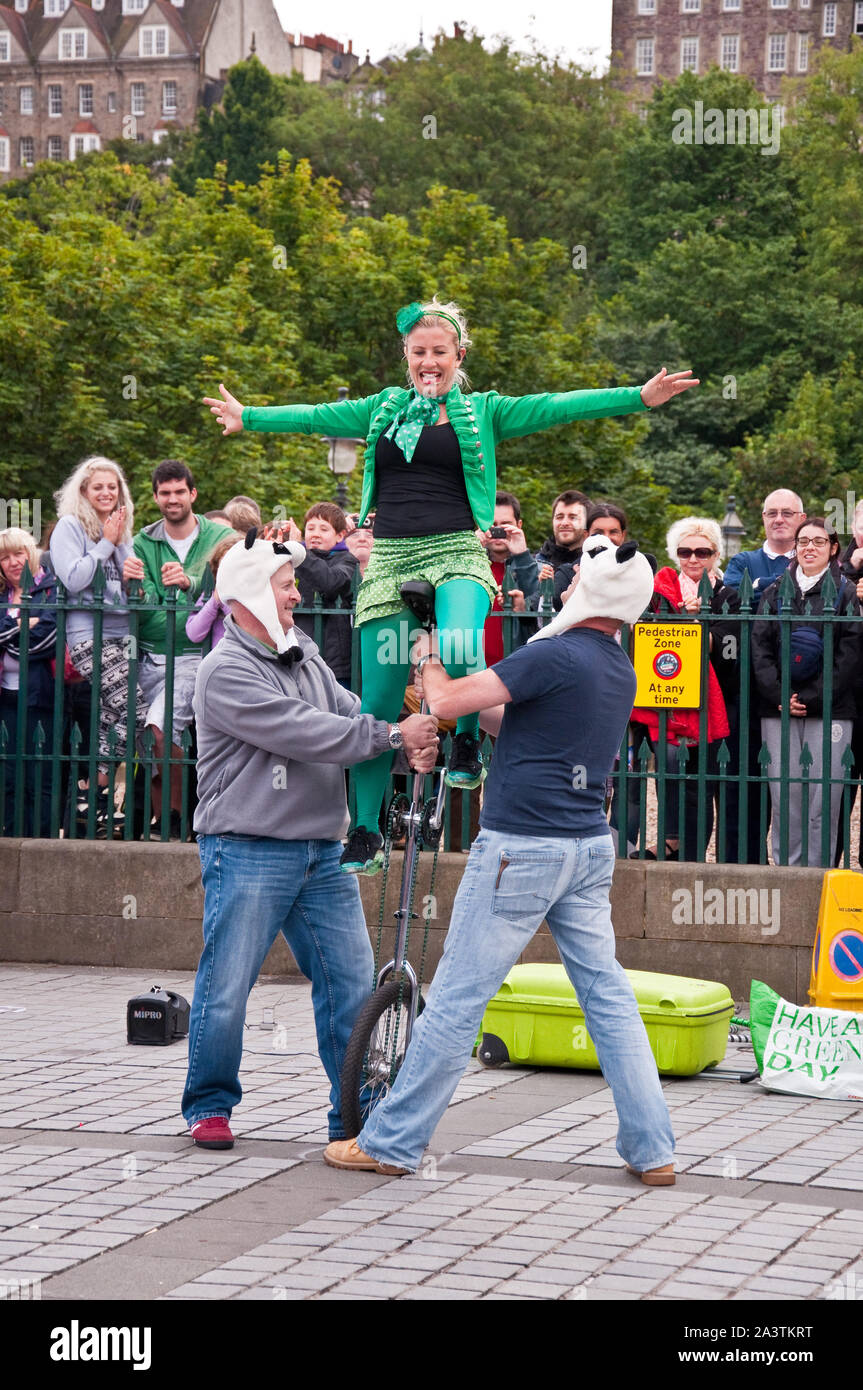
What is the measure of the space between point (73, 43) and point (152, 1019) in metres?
117

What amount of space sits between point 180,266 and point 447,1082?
30501 millimetres

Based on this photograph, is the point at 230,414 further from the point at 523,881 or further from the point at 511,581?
the point at 511,581

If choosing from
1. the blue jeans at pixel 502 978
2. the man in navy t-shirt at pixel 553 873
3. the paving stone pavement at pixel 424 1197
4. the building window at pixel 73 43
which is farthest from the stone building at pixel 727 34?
the blue jeans at pixel 502 978

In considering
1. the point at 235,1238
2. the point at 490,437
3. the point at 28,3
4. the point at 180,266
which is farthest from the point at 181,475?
the point at 28,3

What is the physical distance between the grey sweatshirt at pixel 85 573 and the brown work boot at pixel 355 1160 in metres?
4.51

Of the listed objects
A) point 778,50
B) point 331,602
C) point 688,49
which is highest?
point 688,49

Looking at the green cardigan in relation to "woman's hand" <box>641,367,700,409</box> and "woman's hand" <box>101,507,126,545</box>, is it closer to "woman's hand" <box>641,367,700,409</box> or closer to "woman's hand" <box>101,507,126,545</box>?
"woman's hand" <box>641,367,700,409</box>

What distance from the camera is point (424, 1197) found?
588 centimetres

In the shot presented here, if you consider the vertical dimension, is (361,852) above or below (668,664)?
below

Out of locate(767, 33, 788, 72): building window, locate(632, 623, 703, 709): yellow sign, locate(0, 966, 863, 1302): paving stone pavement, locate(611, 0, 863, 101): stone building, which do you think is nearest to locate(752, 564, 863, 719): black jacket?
locate(632, 623, 703, 709): yellow sign

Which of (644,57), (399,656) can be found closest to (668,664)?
(399,656)

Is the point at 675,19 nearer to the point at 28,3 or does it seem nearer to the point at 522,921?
the point at 28,3

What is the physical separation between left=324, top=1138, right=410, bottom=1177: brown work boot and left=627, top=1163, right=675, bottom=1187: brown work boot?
76cm

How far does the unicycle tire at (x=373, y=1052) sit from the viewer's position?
20.8ft
